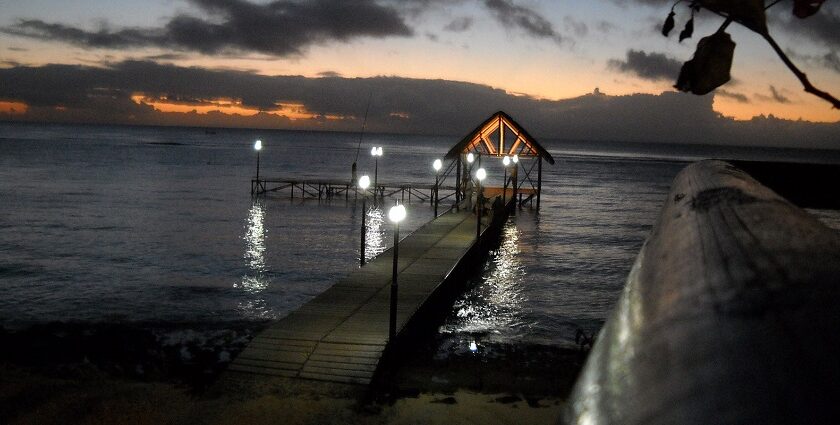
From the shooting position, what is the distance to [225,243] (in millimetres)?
28547

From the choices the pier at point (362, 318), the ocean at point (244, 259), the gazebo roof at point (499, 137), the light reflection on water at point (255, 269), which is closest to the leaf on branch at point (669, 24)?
the pier at point (362, 318)

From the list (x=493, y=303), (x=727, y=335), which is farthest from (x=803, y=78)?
(x=493, y=303)

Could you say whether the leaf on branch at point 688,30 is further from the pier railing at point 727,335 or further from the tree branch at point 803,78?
the pier railing at point 727,335

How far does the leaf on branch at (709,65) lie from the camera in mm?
2062

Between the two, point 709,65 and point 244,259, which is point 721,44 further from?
point 244,259

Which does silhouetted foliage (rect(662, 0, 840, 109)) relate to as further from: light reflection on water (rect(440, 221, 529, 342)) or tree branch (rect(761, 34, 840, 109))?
light reflection on water (rect(440, 221, 529, 342))

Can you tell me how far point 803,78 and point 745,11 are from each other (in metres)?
0.25

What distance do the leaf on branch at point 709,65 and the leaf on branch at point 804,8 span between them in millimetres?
213

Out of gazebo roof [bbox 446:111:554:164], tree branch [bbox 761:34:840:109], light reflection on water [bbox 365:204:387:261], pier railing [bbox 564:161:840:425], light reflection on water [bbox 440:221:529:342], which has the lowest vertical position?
light reflection on water [bbox 440:221:529:342]

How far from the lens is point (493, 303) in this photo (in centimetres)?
1930

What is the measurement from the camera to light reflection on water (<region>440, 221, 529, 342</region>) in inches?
654

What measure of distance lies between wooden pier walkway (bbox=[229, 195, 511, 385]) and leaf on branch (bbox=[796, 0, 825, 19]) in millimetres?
9815

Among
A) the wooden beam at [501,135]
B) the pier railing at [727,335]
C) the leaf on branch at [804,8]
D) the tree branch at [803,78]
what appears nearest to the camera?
the pier railing at [727,335]

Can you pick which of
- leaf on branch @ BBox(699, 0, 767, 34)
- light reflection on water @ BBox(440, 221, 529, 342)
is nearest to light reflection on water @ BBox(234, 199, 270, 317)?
light reflection on water @ BBox(440, 221, 529, 342)
